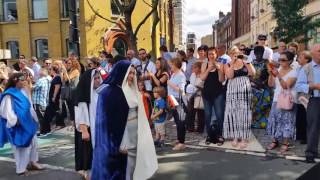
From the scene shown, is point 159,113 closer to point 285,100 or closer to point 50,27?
point 285,100

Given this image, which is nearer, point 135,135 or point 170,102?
point 135,135

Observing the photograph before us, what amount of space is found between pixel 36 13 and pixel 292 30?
22.3m

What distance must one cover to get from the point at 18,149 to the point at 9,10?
31655 mm

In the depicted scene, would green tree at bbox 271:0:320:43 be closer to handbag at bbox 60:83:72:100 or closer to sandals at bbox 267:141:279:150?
handbag at bbox 60:83:72:100

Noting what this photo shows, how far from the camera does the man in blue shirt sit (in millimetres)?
6316

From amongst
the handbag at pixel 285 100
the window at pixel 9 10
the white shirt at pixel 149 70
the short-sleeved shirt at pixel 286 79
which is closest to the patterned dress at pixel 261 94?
the short-sleeved shirt at pixel 286 79

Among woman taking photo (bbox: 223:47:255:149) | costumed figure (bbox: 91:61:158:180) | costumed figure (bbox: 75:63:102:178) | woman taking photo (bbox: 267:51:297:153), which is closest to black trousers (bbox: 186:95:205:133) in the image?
woman taking photo (bbox: 223:47:255:149)

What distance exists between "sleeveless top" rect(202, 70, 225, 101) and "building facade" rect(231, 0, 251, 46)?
61310mm

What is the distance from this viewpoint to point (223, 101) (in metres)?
7.90

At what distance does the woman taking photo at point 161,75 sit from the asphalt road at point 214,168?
2.24 m

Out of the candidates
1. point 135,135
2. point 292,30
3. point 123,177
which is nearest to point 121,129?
point 135,135

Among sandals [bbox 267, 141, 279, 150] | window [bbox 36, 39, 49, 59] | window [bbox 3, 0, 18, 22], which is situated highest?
window [bbox 3, 0, 18, 22]

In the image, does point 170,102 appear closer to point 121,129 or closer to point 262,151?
point 262,151

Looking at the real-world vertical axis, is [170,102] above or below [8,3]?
below
